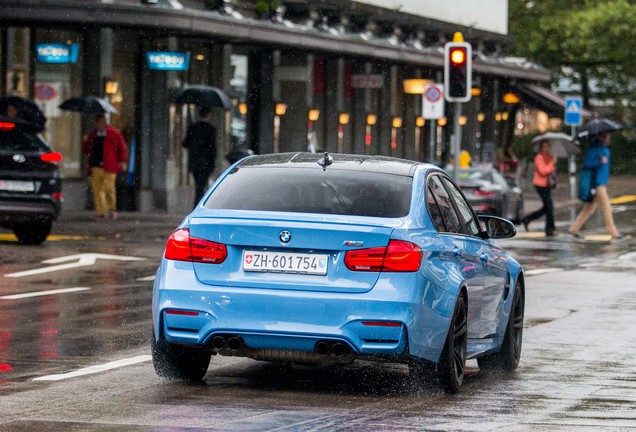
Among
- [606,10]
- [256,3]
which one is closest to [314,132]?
[256,3]

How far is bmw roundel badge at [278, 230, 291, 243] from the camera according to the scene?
31.8ft

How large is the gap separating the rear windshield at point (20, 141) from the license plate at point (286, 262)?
1381 cm

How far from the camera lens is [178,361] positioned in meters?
10.2

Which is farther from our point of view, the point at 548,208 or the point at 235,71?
the point at 235,71

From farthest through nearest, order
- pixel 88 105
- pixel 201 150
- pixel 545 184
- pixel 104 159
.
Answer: pixel 88 105 < pixel 545 184 < pixel 104 159 < pixel 201 150

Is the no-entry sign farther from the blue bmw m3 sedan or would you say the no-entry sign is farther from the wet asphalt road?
the blue bmw m3 sedan

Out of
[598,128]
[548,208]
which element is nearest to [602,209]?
[548,208]

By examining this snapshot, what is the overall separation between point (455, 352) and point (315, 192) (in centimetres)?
126

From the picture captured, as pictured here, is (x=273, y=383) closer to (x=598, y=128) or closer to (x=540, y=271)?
(x=540, y=271)

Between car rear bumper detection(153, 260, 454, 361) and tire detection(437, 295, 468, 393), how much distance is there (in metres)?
0.18

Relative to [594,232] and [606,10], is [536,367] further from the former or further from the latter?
[606,10]

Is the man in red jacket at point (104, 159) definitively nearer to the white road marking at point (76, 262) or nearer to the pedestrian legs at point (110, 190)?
the pedestrian legs at point (110, 190)

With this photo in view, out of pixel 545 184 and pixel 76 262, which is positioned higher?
pixel 545 184

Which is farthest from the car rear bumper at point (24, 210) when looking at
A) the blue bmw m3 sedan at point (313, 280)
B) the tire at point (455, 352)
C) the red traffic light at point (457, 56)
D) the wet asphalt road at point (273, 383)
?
the tire at point (455, 352)
